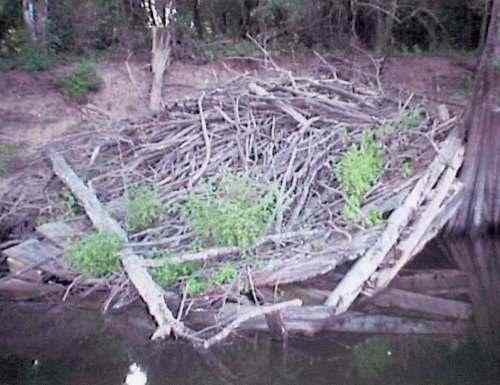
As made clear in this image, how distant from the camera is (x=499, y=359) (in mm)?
7500

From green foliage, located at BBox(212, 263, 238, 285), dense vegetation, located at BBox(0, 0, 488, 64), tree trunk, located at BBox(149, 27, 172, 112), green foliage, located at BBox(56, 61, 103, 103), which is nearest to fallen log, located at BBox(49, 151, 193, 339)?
green foliage, located at BBox(212, 263, 238, 285)

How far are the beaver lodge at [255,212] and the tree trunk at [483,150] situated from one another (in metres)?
0.25

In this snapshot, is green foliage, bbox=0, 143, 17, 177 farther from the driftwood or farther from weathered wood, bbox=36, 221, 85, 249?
the driftwood

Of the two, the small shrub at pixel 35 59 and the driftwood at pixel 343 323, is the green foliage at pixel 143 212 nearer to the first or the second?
the driftwood at pixel 343 323

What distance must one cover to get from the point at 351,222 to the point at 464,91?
14.7 feet

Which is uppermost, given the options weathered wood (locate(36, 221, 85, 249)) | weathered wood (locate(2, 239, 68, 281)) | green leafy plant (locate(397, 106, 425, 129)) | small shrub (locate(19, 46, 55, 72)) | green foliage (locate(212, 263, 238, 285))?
small shrub (locate(19, 46, 55, 72))

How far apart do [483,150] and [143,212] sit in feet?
14.6

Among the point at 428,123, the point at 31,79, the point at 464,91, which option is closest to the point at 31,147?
the point at 31,79

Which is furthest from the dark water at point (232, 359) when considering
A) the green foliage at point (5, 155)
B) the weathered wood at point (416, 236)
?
the green foliage at point (5, 155)

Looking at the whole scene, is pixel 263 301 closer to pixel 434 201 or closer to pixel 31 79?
pixel 434 201

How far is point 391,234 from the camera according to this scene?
31.1ft

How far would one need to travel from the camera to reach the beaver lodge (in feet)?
28.3

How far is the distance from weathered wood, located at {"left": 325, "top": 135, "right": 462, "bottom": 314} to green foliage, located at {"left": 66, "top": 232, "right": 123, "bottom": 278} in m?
2.40

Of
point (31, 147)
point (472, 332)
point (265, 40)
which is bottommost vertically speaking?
point (472, 332)
